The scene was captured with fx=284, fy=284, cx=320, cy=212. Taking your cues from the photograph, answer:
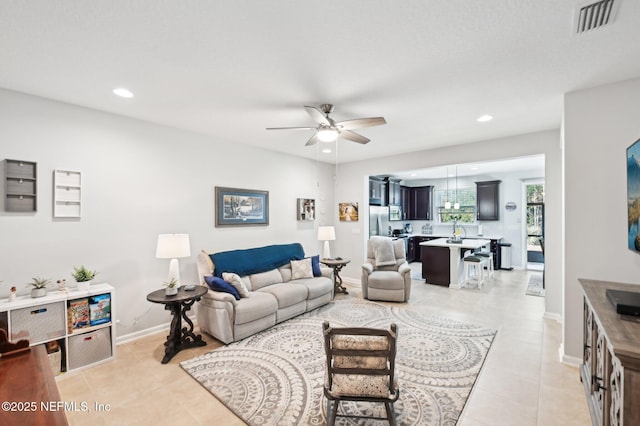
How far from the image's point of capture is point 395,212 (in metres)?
8.32

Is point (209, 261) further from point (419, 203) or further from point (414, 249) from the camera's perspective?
point (419, 203)

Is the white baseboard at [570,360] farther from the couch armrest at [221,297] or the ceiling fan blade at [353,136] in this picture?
the couch armrest at [221,297]

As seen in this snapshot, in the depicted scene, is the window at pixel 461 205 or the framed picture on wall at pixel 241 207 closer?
the framed picture on wall at pixel 241 207

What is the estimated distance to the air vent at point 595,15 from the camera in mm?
1618

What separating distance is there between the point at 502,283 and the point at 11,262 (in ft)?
25.5

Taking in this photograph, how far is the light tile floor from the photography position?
83.1 inches

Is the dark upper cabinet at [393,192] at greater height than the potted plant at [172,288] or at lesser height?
greater

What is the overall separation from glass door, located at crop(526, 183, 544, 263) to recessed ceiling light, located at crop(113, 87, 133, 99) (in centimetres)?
909

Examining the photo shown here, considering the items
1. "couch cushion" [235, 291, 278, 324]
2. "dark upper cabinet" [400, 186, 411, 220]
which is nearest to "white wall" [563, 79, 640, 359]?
"couch cushion" [235, 291, 278, 324]

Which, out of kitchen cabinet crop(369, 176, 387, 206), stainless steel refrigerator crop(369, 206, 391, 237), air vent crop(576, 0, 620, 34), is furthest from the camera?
kitchen cabinet crop(369, 176, 387, 206)

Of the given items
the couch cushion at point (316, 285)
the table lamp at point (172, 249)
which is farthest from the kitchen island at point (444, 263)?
the table lamp at point (172, 249)

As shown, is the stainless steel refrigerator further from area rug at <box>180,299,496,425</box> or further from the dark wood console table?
the dark wood console table

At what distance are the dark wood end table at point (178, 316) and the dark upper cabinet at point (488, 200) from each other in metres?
7.75

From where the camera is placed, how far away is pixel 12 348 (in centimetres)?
139
